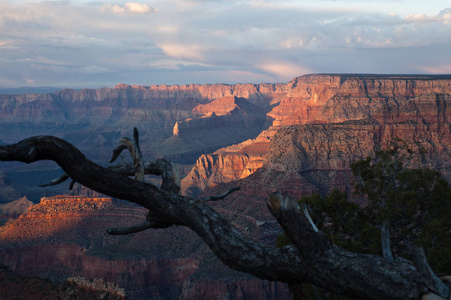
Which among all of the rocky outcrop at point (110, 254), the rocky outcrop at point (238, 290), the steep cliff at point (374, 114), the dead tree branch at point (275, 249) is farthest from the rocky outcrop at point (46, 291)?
the steep cliff at point (374, 114)

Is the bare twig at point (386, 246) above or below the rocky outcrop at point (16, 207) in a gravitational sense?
above

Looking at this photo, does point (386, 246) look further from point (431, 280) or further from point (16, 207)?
point (16, 207)

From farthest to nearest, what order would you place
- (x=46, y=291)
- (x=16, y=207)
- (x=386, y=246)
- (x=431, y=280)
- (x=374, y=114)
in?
(x=16, y=207), (x=374, y=114), (x=46, y=291), (x=386, y=246), (x=431, y=280)

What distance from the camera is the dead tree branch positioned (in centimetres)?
680

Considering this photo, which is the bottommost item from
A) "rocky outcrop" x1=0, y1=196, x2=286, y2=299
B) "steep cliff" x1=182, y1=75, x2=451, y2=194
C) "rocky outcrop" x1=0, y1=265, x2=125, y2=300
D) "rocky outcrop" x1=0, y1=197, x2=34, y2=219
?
"rocky outcrop" x1=0, y1=197, x2=34, y2=219

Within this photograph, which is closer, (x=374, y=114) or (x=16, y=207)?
(x=374, y=114)

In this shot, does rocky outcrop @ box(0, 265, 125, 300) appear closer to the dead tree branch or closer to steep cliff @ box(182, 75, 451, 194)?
the dead tree branch

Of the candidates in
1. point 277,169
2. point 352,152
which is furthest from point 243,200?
point 352,152

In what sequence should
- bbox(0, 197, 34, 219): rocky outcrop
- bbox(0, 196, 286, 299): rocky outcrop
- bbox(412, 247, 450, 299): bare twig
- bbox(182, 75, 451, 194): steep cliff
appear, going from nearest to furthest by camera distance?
bbox(412, 247, 450, 299): bare twig
bbox(0, 196, 286, 299): rocky outcrop
bbox(182, 75, 451, 194): steep cliff
bbox(0, 197, 34, 219): rocky outcrop

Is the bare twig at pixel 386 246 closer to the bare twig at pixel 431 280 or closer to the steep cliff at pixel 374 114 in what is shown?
the bare twig at pixel 431 280

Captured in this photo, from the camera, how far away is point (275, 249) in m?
7.54

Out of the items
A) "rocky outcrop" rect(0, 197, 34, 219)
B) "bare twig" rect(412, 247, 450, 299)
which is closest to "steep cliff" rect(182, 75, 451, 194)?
"rocky outcrop" rect(0, 197, 34, 219)

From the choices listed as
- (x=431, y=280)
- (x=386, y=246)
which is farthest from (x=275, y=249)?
(x=431, y=280)

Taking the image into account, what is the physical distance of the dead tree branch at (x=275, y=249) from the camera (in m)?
6.80
